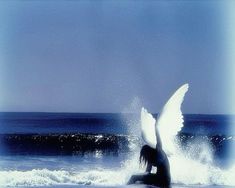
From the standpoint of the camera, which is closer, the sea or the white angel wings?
the white angel wings

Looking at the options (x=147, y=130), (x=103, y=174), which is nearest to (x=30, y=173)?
(x=103, y=174)

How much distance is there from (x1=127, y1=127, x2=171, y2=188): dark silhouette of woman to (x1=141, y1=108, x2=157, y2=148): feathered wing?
213mm

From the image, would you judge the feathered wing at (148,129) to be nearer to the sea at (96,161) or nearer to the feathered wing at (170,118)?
the feathered wing at (170,118)

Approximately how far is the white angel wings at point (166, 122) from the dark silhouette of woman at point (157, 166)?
0.24 metres

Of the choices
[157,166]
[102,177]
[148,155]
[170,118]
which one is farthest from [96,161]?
[157,166]

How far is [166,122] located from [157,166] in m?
1.25

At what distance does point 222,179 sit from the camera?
28062 mm

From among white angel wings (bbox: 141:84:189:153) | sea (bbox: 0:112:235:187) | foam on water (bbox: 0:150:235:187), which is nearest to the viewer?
white angel wings (bbox: 141:84:189:153)

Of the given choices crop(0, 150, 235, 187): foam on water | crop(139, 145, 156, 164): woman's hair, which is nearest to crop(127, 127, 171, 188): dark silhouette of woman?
crop(139, 145, 156, 164): woman's hair

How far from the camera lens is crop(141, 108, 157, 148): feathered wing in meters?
A: 13.2

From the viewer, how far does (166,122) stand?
532 inches

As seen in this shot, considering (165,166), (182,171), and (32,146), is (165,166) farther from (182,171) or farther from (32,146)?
(32,146)

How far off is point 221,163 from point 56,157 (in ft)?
43.0

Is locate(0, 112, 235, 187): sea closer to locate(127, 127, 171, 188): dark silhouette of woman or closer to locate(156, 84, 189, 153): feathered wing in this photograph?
locate(127, 127, 171, 188): dark silhouette of woman
